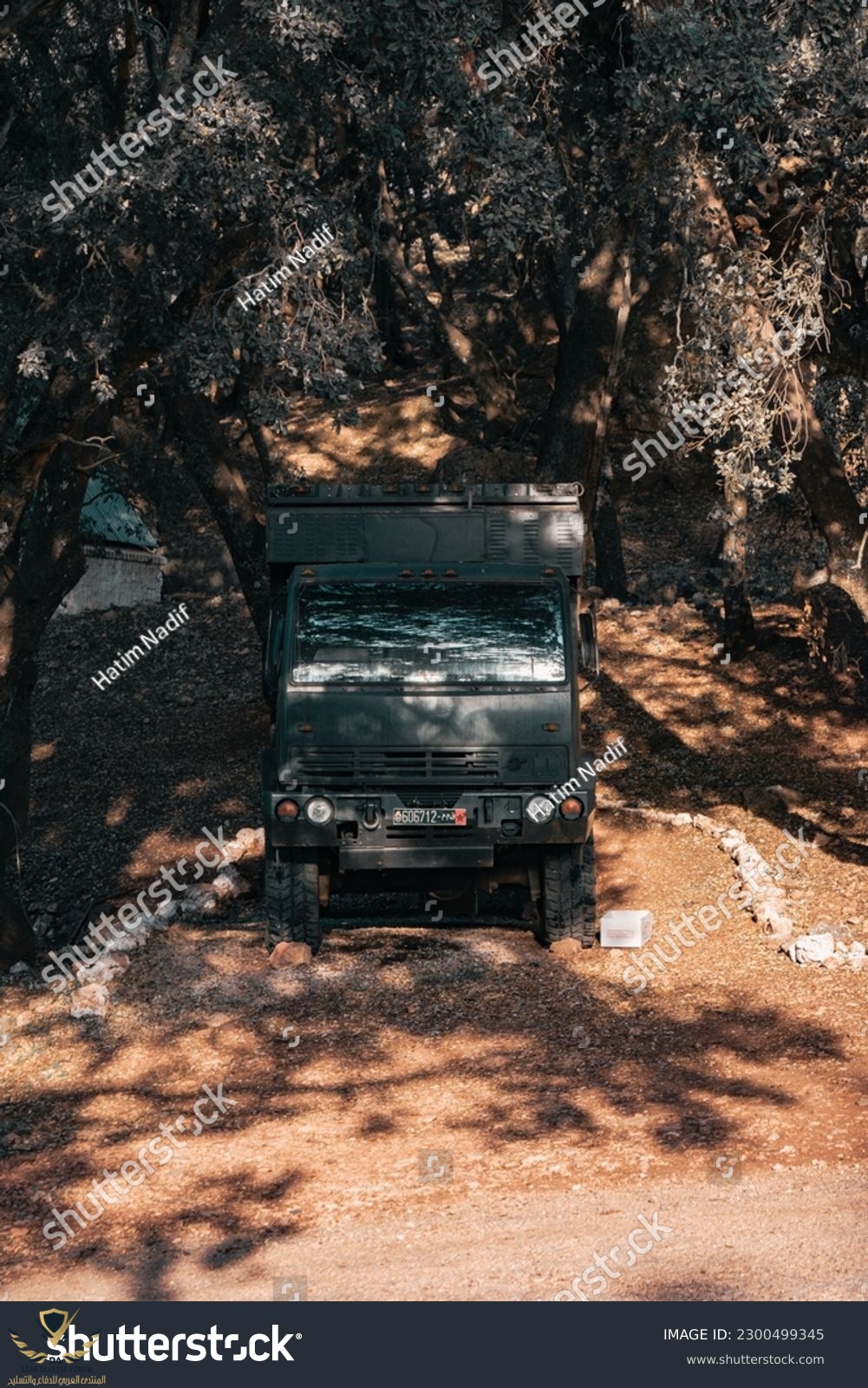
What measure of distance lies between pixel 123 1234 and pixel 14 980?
5.86 metres

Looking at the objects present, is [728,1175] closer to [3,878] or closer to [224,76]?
[3,878]

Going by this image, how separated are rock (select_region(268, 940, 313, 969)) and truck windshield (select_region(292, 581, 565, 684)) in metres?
2.16

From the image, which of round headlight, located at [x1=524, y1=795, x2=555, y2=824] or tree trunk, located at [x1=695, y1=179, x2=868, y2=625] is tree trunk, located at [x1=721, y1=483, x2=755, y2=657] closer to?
tree trunk, located at [x1=695, y1=179, x2=868, y2=625]

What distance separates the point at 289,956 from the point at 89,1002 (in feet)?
5.19

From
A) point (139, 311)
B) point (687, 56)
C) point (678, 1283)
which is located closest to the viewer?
point (678, 1283)

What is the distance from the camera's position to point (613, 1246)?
8211mm

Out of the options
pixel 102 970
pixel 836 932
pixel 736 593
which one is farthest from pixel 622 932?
pixel 736 593

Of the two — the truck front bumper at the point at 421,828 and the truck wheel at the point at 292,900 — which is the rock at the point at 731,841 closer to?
the truck front bumper at the point at 421,828

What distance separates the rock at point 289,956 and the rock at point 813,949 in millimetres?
3905

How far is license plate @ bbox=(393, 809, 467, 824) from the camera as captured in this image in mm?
12281

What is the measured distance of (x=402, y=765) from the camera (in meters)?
12.4

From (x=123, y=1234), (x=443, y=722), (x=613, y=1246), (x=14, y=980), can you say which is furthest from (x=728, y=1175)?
(x=14, y=980)

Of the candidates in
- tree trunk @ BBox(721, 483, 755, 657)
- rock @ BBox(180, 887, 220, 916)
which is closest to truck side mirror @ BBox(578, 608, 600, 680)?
Answer: rock @ BBox(180, 887, 220, 916)

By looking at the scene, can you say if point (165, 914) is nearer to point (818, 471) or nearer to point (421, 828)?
point (421, 828)
